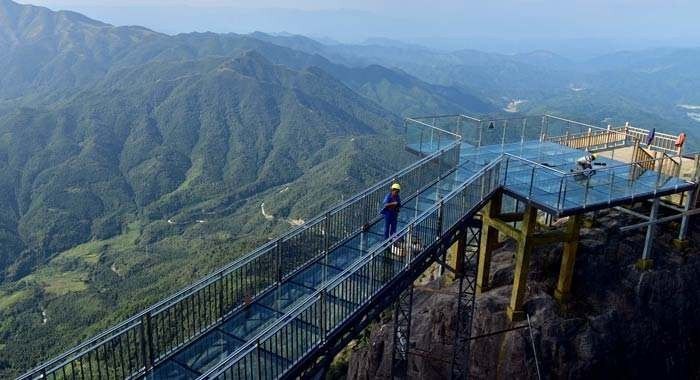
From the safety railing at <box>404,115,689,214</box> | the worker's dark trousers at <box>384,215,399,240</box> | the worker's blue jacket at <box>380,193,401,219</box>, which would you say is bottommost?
the worker's dark trousers at <box>384,215,399,240</box>

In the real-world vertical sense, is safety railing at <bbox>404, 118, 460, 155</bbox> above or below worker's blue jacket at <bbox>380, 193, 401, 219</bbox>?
above

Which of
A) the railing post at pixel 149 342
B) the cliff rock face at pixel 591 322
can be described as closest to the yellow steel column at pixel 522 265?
the cliff rock face at pixel 591 322

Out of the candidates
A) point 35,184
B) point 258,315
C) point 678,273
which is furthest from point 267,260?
point 35,184

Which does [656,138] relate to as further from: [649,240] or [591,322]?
[591,322]

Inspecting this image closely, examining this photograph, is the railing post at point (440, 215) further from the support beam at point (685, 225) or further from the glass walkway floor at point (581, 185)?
the support beam at point (685, 225)

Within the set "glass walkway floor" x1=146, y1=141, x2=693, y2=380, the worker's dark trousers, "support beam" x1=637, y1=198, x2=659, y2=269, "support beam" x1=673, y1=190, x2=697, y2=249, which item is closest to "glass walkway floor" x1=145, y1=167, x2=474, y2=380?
"glass walkway floor" x1=146, y1=141, x2=693, y2=380

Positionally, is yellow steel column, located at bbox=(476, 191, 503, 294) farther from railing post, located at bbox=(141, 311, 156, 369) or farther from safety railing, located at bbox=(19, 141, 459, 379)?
railing post, located at bbox=(141, 311, 156, 369)
